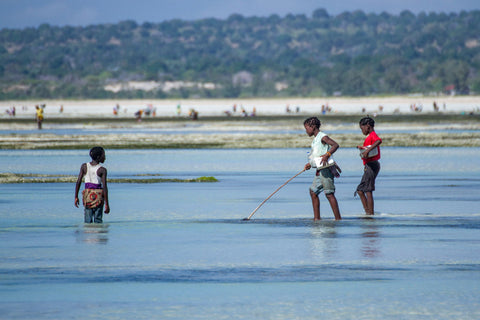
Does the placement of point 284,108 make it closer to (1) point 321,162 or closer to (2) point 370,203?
(2) point 370,203

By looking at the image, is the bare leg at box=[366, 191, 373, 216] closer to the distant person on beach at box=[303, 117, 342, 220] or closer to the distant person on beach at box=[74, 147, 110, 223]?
the distant person on beach at box=[303, 117, 342, 220]

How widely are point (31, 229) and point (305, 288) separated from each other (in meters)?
5.56

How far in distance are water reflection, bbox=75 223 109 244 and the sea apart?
2cm

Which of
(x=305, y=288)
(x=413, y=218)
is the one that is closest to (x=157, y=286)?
(x=305, y=288)

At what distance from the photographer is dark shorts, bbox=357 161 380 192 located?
14.6 metres

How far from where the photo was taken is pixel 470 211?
15.1 meters

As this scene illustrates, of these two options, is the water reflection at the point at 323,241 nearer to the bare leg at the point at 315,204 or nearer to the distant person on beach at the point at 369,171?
the bare leg at the point at 315,204

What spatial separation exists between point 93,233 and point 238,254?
8.74 ft

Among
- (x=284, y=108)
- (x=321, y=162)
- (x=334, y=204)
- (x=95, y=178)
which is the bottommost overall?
(x=334, y=204)

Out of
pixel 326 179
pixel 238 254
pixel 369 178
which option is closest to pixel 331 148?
pixel 326 179

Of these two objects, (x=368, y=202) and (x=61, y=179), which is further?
(x=61, y=179)

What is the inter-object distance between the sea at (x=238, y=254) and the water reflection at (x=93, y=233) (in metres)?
0.02

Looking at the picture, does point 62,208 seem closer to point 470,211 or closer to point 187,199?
point 187,199

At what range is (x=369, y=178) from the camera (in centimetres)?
1467
